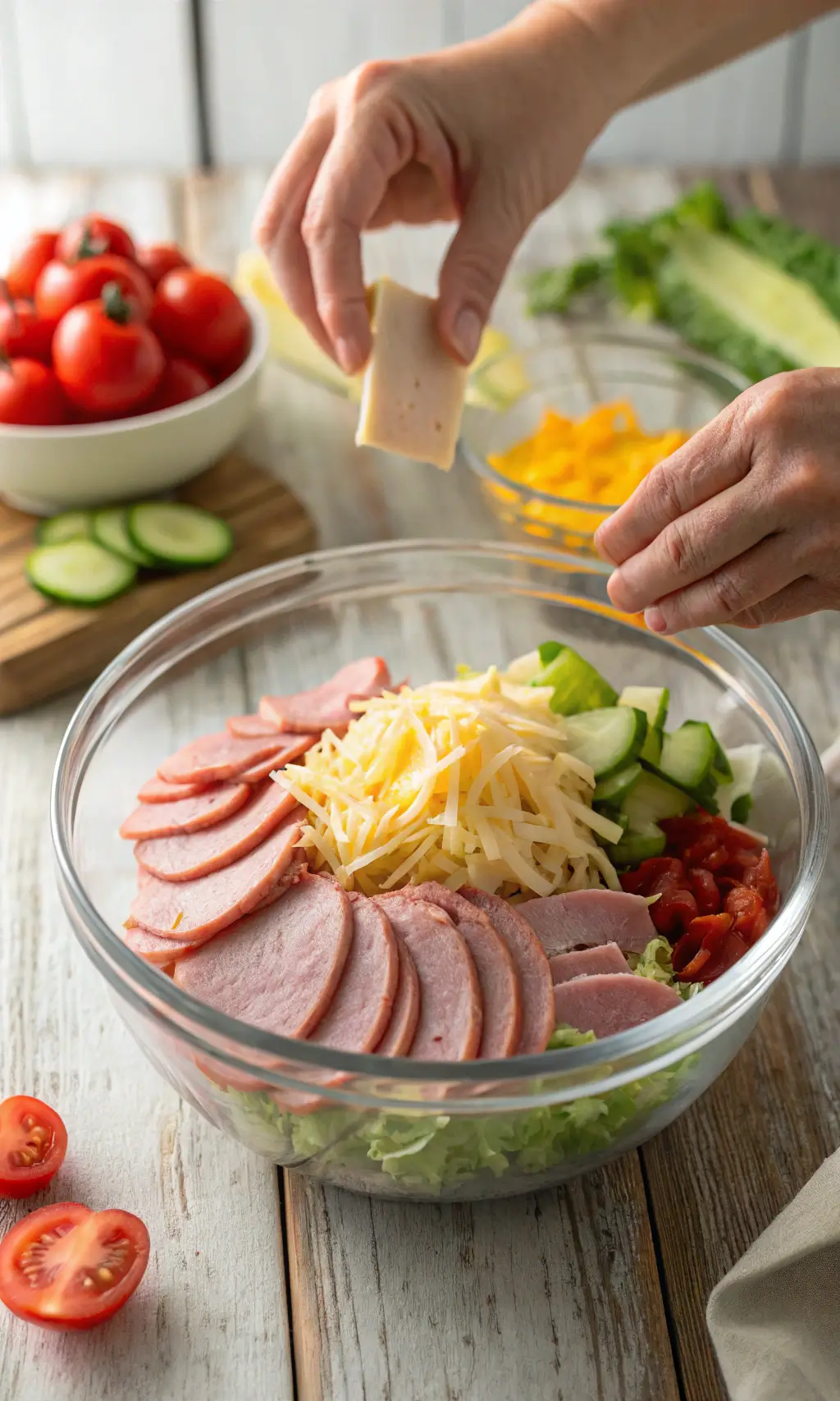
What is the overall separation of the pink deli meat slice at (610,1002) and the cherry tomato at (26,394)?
1938 millimetres

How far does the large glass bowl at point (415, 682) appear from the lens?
163 cm

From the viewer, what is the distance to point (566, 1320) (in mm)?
1799

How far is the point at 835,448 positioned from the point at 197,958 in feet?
3.62

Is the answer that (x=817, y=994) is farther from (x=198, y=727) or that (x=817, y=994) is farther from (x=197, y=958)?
(x=198, y=727)

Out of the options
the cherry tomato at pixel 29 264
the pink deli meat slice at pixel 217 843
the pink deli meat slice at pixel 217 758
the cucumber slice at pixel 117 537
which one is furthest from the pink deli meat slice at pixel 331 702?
the cherry tomato at pixel 29 264

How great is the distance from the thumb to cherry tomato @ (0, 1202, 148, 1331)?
160 centimetres

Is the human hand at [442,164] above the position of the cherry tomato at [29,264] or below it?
above

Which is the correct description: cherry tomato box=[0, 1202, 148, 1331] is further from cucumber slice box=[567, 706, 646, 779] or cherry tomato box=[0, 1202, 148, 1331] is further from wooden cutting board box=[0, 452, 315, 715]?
wooden cutting board box=[0, 452, 315, 715]

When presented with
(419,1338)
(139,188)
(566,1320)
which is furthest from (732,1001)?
(139,188)

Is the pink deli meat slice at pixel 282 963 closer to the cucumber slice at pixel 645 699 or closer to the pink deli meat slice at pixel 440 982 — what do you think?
the pink deli meat slice at pixel 440 982

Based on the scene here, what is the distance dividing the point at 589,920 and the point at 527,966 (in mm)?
163

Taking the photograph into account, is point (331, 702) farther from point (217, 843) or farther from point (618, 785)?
point (618, 785)

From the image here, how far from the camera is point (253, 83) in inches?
210

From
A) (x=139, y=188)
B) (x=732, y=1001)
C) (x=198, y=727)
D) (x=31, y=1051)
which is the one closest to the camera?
(x=732, y=1001)
